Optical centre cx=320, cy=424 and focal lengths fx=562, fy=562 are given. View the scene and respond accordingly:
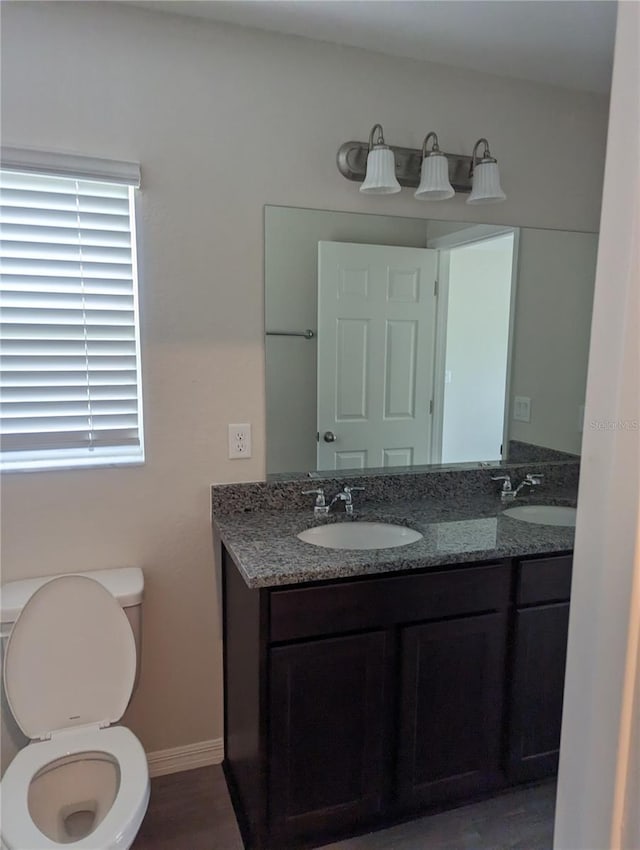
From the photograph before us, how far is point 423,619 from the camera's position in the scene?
5.46 ft

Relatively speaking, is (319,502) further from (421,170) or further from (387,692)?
(421,170)

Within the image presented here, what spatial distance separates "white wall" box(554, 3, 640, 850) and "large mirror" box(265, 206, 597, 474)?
1.43m

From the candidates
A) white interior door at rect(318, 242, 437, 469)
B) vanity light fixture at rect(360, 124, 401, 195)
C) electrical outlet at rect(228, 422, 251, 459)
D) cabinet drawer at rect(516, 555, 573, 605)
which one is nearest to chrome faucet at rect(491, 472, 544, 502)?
white interior door at rect(318, 242, 437, 469)

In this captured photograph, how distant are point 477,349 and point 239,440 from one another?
1078mm

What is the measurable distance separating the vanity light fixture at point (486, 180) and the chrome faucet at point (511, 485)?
43.0 inches

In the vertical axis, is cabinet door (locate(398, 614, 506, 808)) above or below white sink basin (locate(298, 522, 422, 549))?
below

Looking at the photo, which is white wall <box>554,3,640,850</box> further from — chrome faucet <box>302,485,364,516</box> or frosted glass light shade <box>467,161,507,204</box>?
frosted glass light shade <box>467,161,507,204</box>

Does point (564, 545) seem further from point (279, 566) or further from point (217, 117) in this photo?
point (217, 117)

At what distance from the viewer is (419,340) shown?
7.27ft

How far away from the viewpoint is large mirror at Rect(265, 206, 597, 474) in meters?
2.02

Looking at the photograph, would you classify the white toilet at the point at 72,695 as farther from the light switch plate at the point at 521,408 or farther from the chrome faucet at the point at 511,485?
the light switch plate at the point at 521,408

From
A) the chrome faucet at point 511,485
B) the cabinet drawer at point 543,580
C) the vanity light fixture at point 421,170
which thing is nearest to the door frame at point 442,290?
the vanity light fixture at point 421,170

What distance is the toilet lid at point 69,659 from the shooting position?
61.6 inches

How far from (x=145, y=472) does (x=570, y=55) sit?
206cm
